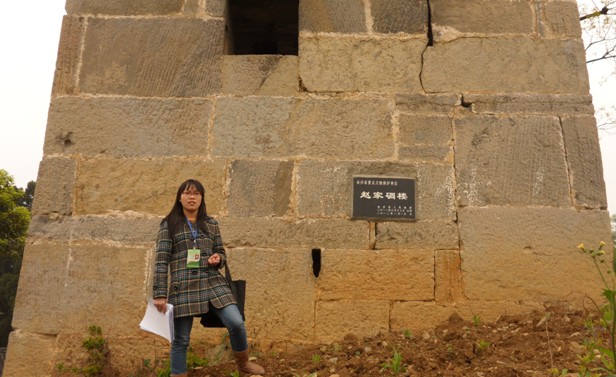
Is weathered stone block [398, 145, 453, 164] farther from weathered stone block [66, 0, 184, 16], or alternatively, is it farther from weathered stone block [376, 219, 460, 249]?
weathered stone block [66, 0, 184, 16]

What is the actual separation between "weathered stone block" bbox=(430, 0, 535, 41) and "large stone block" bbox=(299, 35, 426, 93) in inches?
9.9

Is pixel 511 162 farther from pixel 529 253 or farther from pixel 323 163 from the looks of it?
pixel 323 163

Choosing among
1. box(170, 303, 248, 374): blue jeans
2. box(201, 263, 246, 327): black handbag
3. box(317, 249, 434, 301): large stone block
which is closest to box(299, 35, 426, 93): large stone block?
box(317, 249, 434, 301): large stone block

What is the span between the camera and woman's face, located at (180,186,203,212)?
3.05 m

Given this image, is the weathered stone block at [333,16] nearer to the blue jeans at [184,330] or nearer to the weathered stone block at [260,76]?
the weathered stone block at [260,76]

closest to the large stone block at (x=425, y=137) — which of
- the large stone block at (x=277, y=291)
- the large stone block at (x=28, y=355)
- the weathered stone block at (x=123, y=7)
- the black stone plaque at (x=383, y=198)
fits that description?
the black stone plaque at (x=383, y=198)

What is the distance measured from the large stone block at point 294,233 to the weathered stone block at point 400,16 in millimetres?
1636

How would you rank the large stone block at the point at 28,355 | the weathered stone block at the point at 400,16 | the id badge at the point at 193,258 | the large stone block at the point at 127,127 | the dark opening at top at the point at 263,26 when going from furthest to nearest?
the dark opening at top at the point at 263,26 → the weathered stone block at the point at 400,16 → the large stone block at the point at 127,127 → the large stone block at the point at 28,355 → the id badge at the point at 193,258

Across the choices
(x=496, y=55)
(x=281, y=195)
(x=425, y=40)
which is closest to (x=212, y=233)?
(x=281, y=195)

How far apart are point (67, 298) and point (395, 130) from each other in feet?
8.90

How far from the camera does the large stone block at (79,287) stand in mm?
3715

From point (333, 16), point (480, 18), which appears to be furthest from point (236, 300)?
point (480, 18)

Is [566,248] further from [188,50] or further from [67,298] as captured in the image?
[67,298]

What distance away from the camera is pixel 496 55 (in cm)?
423
